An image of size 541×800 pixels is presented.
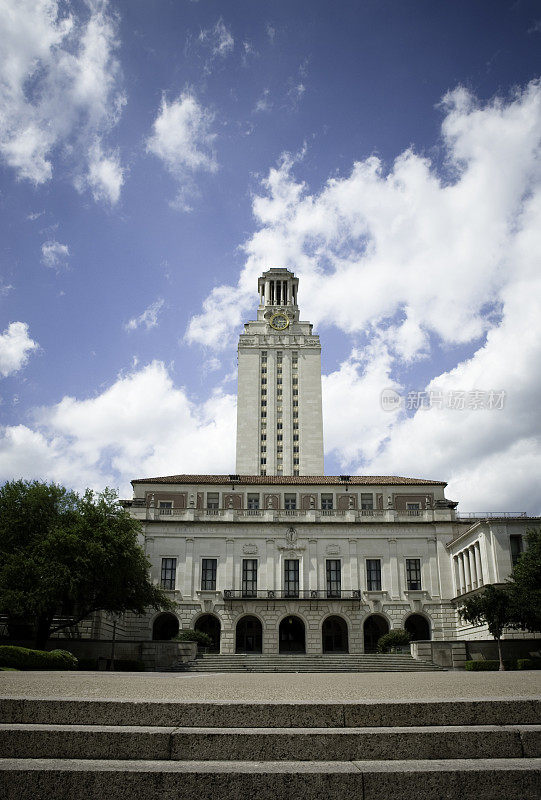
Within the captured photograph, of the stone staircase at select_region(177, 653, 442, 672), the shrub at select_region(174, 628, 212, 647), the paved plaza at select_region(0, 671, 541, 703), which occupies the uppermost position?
the shrub at select_region(174, 628, 212, 647)

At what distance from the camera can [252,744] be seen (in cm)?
726

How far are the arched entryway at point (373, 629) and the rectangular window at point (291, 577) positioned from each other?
22.3 feet

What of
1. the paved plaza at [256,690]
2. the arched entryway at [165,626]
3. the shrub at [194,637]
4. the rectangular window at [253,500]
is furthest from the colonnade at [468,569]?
the paved plaza at [256,690]

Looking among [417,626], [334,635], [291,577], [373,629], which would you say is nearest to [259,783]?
[291,577]

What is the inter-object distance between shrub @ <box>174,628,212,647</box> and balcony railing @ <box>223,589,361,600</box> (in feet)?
14.8

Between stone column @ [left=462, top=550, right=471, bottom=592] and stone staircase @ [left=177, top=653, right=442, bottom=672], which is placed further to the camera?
stone column @ [left=462, top=550, right=471, bottom=592]

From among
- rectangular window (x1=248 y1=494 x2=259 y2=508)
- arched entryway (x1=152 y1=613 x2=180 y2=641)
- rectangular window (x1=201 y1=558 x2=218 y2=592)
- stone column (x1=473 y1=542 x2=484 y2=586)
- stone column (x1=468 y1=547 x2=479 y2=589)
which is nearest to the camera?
stone column (x1=473 y1=542 x2=484 y2=586)

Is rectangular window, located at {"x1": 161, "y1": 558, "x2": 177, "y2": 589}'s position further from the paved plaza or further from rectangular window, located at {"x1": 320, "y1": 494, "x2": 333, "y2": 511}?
the paved plaza

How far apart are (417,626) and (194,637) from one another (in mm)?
19971

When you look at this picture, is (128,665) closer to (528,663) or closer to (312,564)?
(312,564)

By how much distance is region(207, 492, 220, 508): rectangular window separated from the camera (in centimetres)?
6072

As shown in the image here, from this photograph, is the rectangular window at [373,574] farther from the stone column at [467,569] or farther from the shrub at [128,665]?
the shrub at [128,665]

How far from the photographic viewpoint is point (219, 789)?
21.1 ft

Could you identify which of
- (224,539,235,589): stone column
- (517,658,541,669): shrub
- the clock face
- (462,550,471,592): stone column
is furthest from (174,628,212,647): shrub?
the clock face
